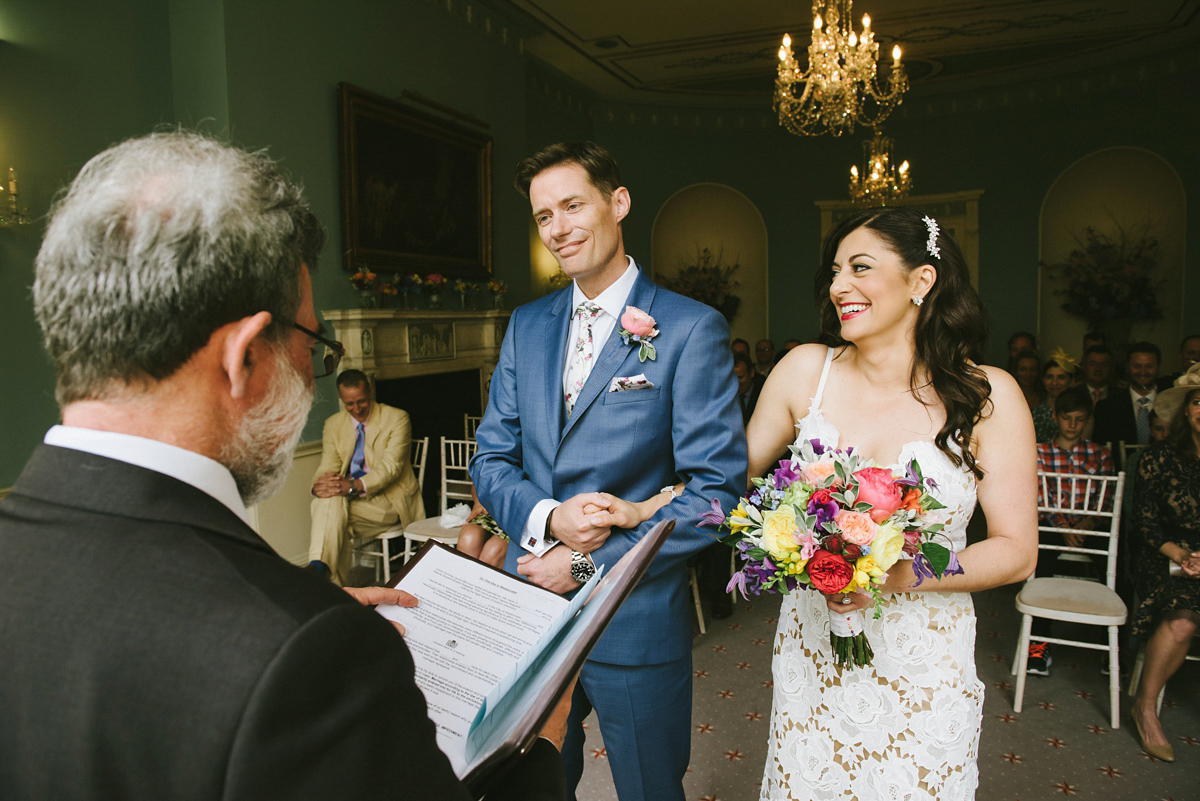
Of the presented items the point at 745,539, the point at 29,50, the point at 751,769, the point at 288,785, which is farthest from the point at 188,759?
the point at 29,50

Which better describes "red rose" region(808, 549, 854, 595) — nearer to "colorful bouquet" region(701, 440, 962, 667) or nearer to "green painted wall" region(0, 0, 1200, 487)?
"colorful bouquet" region(701, 440, 962, 667)

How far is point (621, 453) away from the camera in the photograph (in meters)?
1.76

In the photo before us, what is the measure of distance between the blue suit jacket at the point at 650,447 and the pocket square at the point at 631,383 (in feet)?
0.03

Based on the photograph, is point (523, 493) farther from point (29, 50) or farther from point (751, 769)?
point (29, 50)

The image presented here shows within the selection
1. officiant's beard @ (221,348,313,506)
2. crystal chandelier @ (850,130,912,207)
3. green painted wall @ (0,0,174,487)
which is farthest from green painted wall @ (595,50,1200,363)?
officiant's beard @ (221,348,313,506)

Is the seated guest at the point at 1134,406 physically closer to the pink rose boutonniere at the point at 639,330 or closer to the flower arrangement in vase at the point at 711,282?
the pink rose boutonniere at the point at 639,330

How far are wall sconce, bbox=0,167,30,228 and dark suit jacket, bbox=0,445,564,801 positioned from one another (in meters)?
4.23

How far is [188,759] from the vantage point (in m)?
0.58

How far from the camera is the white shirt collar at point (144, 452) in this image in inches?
26.9

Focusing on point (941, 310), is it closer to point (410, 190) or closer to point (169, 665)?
point (169, 665)

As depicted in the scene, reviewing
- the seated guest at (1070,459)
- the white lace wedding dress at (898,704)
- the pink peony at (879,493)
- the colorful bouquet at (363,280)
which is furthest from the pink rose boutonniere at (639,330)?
the colorful bouquet at (363,280)

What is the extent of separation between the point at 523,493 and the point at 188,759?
4.10 feet

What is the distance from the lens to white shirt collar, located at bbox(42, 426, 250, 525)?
683mm

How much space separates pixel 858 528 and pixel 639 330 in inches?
26.5
